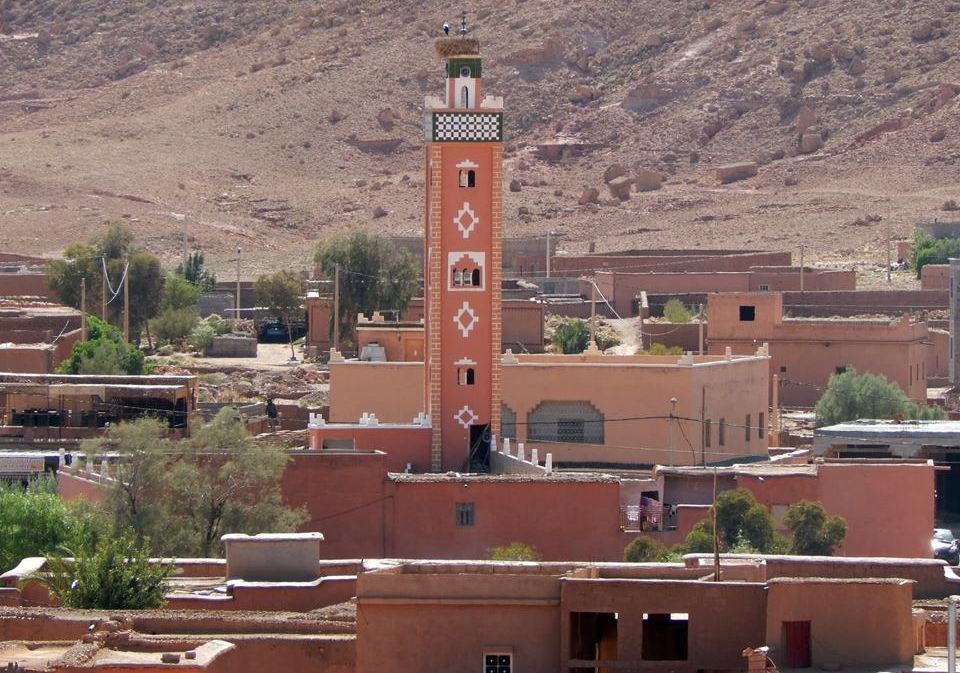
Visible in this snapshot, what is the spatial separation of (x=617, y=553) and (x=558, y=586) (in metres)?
14.1

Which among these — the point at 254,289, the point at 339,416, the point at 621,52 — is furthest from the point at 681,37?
the point at 339,416

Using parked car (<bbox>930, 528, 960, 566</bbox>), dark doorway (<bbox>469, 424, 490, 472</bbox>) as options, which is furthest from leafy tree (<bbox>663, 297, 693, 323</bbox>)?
parked car (<bbox>930, 528, 960, 566</bbox>)

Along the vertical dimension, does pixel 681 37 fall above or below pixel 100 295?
above

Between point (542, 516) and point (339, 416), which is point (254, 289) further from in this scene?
point (542, 516)

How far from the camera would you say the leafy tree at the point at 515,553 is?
1137 inches

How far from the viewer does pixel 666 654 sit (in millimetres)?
18016

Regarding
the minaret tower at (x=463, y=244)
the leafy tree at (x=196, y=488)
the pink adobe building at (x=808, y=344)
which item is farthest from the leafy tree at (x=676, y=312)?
the leafy tree at (x=196, y=488)

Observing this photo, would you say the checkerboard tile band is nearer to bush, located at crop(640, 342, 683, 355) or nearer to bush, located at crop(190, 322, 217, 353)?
bush, located at crop(640, 342, 683, 355)

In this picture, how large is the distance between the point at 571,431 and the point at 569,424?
0.37 ft

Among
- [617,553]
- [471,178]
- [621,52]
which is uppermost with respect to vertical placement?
[621,52]

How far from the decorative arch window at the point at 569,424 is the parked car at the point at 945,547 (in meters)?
8.47

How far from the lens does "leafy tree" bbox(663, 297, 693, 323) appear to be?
6259 cm

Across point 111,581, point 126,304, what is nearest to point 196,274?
point 126,304

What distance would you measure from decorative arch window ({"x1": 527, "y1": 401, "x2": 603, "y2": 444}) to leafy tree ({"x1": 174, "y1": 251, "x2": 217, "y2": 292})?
32.7 metres
